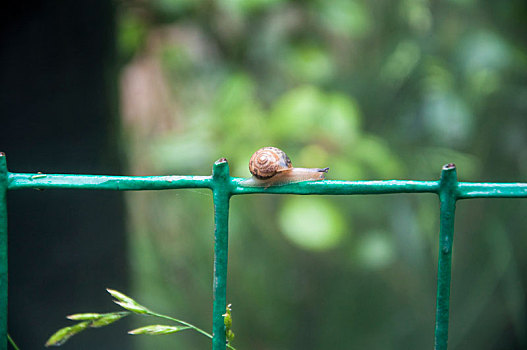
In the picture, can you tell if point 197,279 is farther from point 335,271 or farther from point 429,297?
point 429,297

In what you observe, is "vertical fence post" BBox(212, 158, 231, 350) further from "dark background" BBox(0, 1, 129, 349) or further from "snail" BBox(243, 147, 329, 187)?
"dark background" BBox(0, 1, 129, 349)

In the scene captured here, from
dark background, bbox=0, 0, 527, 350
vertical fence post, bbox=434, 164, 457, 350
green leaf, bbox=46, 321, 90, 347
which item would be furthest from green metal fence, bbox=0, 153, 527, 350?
dark background, bbox=0, 0, 527, 350

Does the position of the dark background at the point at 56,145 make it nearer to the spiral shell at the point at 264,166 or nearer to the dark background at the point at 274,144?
the dark background at the point at 274,144

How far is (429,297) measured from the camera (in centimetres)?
125

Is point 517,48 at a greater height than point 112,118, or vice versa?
point 517,48

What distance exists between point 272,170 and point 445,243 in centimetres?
17

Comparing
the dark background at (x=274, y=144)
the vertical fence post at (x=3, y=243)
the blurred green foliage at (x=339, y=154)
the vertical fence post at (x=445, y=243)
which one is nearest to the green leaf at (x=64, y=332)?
the vertical fence post at (x=3, y=243)

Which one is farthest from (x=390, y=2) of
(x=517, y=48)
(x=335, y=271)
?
(x=335, y=271)

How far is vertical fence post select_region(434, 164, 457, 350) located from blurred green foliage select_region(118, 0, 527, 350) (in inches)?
24.5

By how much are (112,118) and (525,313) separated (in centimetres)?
105

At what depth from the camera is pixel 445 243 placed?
1.34 ft

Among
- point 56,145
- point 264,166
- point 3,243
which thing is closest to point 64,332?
point 3,243

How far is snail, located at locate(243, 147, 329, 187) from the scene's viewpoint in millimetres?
480

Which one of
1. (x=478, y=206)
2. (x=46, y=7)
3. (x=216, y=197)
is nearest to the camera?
(x=216, y=197)
